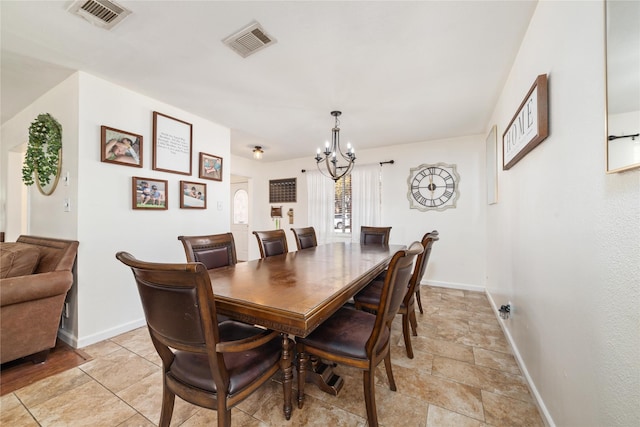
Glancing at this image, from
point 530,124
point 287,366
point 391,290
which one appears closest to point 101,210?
point 287,366

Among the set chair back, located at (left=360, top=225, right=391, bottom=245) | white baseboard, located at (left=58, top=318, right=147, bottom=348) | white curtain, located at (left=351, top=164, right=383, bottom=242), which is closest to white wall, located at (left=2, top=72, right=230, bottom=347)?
white baseboard, located at (left=58, top=318, right=147, bottom=348)

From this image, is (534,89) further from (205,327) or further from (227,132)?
(227,132)

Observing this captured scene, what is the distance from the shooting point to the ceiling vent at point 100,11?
1511 millimetres

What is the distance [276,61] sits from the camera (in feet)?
6.69

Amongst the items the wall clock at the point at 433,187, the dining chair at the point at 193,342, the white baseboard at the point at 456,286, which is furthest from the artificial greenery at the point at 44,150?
the white baseboard at the point at 456,286

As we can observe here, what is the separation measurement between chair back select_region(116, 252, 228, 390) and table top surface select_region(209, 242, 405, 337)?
8.2 inches

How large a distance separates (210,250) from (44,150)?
2.17 m

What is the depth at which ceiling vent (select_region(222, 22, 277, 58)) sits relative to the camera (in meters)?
1.71

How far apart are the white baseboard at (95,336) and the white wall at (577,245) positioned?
3.40m

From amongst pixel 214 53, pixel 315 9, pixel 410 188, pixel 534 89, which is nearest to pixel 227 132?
pixel 214 53

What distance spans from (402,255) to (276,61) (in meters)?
1.86

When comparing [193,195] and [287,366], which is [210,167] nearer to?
[193,195]

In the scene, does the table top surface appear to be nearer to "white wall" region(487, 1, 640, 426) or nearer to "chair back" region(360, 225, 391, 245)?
"white wall" region(487, 1, 640, 426)

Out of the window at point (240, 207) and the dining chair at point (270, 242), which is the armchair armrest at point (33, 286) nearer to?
the dining chair at point (270, 242)
